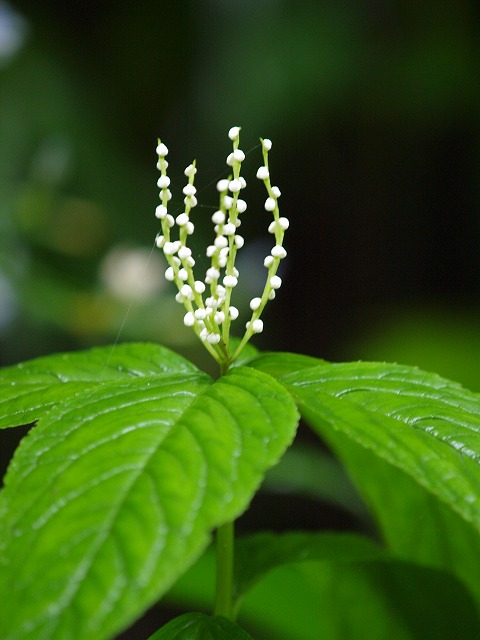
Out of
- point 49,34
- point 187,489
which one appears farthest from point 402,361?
point 187,489

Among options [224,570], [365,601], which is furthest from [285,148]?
[224,570]

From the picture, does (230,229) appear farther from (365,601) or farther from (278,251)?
(365,601)

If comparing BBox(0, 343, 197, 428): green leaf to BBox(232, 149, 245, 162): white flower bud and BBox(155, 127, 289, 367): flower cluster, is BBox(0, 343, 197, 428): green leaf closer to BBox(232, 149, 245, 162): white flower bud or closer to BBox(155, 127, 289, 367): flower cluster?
BBox(155, 127, 289, 367): flower cluster

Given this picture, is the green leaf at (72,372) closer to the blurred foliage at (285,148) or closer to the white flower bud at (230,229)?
the white flower bud at (230,229)

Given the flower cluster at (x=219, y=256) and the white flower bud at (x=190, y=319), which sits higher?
the flower cluster at (x=219, y=256)

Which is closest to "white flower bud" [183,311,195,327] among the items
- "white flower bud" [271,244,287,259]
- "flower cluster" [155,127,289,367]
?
"flower cluster" [155,127,289,367]

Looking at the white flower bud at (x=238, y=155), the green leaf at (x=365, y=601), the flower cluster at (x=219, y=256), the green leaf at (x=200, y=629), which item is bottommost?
the green leaf at (x=365, y=601)

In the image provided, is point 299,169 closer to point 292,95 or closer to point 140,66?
point 292,95

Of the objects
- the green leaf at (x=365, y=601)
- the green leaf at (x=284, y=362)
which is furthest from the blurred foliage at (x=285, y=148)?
the green leaf at (x=284, y=362)
